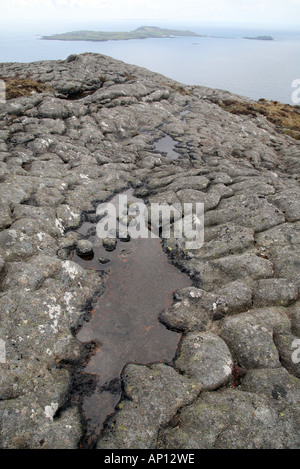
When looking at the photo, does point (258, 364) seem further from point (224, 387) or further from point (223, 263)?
point (223, 263)

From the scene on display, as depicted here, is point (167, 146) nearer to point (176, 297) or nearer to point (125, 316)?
point (176, 297)

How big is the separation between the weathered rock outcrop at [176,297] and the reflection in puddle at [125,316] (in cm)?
76

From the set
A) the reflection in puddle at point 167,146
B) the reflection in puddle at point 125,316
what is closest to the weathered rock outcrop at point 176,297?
the reflection in puddle at point 125,316

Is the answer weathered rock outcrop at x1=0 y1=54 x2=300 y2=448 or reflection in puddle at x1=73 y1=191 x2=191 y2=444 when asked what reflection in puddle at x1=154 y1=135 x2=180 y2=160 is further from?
reflection in puddle at x1=73 y1=191 x2=191 y2=444

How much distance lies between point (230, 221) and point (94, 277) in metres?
13.7

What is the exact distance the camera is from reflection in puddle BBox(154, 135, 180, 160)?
1554 inches

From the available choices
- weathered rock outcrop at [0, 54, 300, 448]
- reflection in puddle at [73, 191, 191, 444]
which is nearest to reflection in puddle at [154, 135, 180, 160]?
weathered rock outcrop at [0, 54, 300, 448]

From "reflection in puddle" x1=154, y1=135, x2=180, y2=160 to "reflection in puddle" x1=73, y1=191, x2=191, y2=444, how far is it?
64.4 ft

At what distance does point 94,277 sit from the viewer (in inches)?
797

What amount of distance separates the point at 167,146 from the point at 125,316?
3147 centimetres

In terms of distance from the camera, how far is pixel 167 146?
42.1 m

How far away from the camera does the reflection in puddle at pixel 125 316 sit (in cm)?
1434

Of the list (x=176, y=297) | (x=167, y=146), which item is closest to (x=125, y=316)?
(x=176, y=297)
